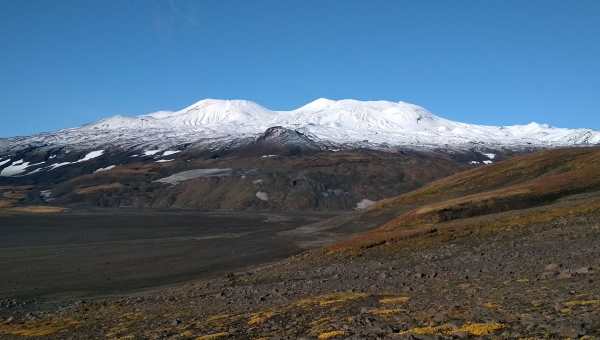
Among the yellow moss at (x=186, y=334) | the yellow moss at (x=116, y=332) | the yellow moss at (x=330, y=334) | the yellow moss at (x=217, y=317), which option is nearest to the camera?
the yellow moss at (x=330, y=334)

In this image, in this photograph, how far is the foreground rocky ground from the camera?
11703mm

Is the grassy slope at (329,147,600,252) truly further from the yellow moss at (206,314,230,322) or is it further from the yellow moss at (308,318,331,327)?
the yellow moss at (308,318,331,327)

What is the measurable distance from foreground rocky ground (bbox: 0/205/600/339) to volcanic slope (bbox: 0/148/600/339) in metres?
0.05

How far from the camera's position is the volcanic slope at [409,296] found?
11.8m

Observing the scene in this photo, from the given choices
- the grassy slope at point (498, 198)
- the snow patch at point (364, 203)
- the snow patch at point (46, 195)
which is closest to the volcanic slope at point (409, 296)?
the grassy slope at point (498, 198)

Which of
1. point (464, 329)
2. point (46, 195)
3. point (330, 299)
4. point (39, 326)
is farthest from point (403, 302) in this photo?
point (46, 195)

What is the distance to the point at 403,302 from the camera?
15359 millimetres

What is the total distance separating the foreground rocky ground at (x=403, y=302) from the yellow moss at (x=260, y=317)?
45 millimetres

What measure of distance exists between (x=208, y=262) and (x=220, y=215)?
5872 cm

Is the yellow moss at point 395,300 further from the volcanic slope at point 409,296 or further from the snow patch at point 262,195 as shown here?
the snow patch at point 262,195

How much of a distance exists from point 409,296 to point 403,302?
1.01m

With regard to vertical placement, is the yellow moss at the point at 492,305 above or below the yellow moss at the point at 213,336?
above

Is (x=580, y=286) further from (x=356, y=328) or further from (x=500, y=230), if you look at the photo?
(x=500, y=230)

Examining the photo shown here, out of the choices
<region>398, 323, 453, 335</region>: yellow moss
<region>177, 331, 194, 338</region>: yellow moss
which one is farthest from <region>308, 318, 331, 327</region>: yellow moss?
<region>177, 331, 194, 338</region>: yellow moss
